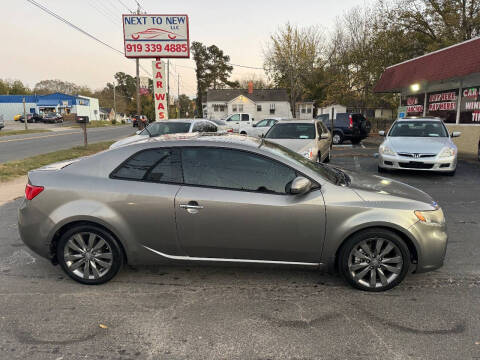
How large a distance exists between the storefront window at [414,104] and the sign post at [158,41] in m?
12.8

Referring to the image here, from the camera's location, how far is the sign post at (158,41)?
19.1 m

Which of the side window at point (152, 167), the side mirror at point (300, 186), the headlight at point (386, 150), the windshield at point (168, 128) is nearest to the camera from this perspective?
the side mirror at point (300, 186)

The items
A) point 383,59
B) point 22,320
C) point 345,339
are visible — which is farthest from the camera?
point 383,59

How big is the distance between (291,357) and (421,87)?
1906 centimetres

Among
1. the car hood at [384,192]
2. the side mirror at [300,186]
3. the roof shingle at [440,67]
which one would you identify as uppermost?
the roof shingle at [440,67]

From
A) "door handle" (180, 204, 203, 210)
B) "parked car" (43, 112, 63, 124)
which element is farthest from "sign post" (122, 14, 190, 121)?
"parked car" (43, 112, 63, 124)

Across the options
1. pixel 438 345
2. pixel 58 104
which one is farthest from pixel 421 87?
pixel 58 104

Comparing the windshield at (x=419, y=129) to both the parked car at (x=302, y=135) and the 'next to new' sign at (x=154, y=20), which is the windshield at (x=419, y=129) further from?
the 'next to new' sign at (x=154, y=20)

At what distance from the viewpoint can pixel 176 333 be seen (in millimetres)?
2807

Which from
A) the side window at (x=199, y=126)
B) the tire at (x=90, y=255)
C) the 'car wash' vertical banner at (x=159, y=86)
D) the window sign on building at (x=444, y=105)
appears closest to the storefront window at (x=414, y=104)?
the window sign on building at (x=444, y=105)

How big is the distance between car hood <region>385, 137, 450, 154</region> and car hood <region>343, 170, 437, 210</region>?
17.8 feet

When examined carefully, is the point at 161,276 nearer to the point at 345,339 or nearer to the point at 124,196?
the point at 124,196

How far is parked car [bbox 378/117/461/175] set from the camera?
28.1ft

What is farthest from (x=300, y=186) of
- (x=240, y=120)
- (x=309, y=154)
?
(x=240, y=120)
